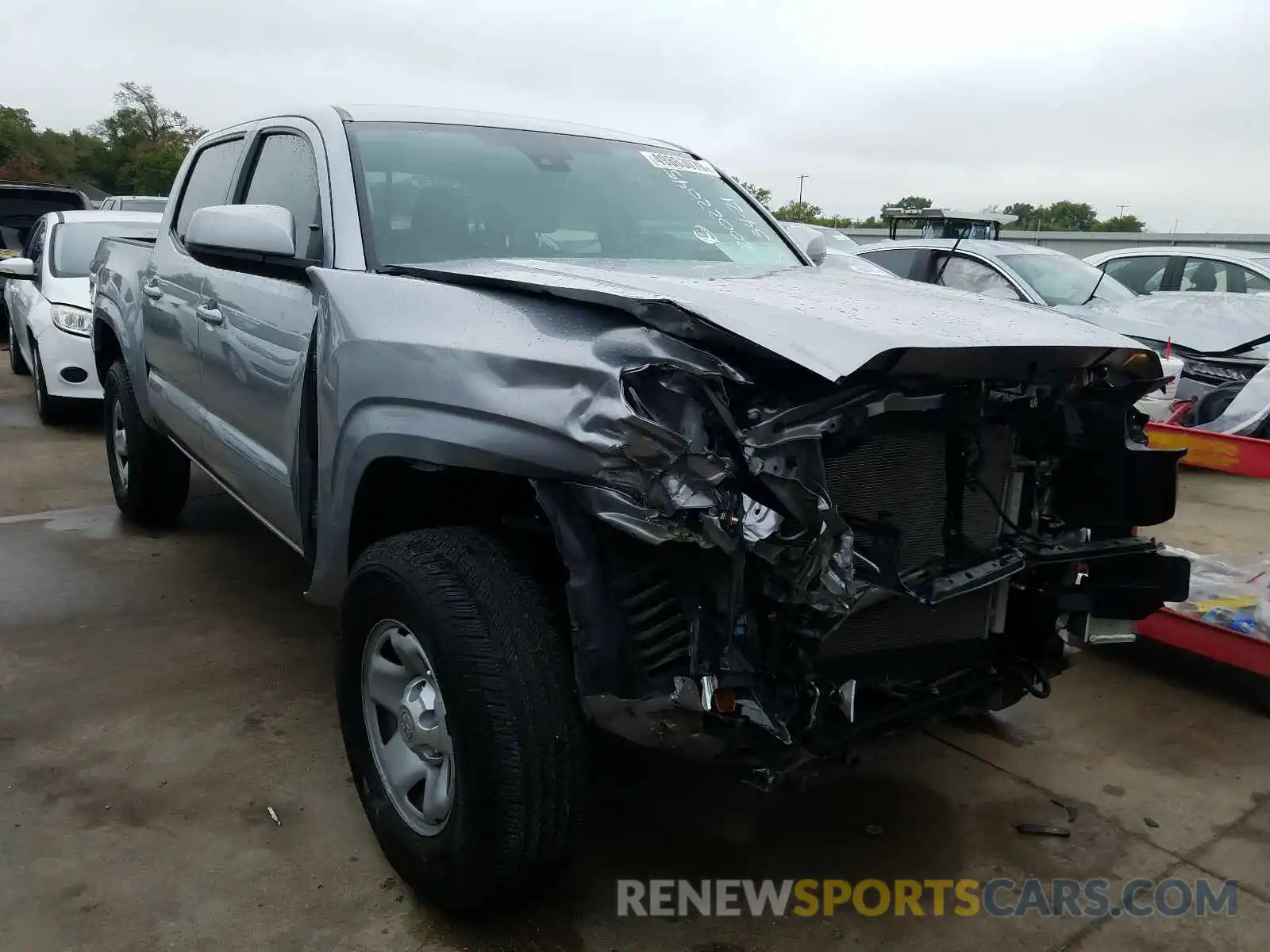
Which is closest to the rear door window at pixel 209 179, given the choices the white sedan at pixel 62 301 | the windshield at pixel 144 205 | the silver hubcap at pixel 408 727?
the silver hubcap at pixel 408 727

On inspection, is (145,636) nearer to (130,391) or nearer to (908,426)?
(130,391)

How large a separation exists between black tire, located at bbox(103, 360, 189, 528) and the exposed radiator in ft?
12.6

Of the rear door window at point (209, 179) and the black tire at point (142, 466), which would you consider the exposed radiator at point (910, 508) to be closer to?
the rear door window at point (209, 179)

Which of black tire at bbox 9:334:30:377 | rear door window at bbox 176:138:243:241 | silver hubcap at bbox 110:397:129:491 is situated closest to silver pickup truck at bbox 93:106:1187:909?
rear door window at bbox 176:138:243:241

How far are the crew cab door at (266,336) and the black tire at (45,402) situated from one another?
491 cm

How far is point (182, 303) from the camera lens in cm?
404

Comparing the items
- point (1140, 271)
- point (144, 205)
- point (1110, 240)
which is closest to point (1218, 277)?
point (1140, 271)

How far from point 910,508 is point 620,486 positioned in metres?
0.74

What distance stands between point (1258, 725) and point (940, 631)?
1840mm

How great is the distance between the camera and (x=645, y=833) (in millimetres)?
2811

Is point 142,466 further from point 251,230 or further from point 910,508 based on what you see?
point 910,508

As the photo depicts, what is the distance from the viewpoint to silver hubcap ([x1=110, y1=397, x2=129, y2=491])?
5.28m

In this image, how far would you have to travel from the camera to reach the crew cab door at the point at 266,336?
9.81ft

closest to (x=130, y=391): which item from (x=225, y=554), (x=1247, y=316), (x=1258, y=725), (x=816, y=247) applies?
(x=225, y=554)
